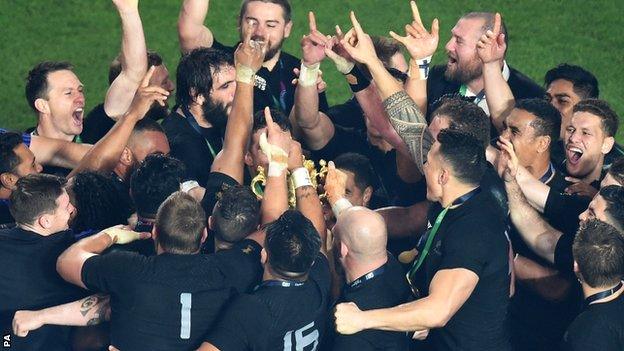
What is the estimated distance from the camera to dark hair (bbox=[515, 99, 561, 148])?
739 centimetres

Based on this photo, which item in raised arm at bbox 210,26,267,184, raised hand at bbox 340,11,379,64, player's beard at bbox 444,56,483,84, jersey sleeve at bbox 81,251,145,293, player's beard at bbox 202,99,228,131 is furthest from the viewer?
player's beard at bbox 444,56,483,84

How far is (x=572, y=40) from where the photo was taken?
1188 centimetres

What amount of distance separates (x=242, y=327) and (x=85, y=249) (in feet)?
3.44

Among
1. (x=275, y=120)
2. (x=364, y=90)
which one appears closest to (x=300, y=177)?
(x=275, y=120)

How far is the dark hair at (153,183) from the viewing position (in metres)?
6.54

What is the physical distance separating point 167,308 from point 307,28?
653 cm

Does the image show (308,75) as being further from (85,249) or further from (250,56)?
(85,249)

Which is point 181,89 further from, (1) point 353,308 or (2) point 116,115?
(1) point 353,308

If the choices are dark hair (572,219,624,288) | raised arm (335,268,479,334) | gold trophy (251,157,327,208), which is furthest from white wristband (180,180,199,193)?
dark hair (572,219,624,288)

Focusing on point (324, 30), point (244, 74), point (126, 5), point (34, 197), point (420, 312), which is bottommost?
point (324, 30)

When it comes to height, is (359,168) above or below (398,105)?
below

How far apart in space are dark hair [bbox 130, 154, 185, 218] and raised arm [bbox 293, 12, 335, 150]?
4.23ft

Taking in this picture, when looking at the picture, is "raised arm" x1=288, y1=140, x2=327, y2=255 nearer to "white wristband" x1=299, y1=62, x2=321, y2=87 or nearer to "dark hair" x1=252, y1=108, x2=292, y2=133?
"dark hair" x1=252, y1=108, x2=292, y2=133

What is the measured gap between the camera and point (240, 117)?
7039 mm
